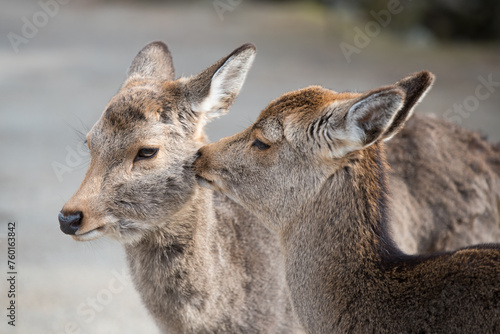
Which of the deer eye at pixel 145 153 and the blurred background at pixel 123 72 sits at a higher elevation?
the deer eye at pixel 145 153

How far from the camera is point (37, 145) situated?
522 inches

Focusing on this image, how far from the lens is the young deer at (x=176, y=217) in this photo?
16.7 feet

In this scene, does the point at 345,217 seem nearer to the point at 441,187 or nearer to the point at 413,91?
the point at 413,91

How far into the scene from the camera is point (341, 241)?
14.8 ft

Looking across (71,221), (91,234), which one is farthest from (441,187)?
(71,221)

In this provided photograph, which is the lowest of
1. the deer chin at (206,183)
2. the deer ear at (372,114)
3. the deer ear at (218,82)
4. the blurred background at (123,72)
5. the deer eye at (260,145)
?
the blurred background at (123,72)

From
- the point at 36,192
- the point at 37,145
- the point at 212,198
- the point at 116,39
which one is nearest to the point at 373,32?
the point at 116,39

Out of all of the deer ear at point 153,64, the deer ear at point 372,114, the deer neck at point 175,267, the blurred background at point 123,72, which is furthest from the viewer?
the blurred background at point 123,72

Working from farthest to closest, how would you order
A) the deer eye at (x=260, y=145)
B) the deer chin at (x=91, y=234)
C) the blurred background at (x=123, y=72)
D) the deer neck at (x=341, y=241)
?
the blurred background at (x=123, y=72)
the deer chin at (x=91, y=234)
the deer eye at (x=260, y=145)
the deer neck at (x=341, y=241)

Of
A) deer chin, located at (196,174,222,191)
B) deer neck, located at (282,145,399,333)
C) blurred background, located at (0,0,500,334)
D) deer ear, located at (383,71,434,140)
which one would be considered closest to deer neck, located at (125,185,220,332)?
deer chin, located at (196,174,222,191)

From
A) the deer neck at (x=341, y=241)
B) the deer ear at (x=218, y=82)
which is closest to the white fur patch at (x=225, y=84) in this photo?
the deer ear at (x=218, y=82)

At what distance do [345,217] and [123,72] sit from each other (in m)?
14.4

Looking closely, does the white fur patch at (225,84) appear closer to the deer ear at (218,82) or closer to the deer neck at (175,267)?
the deer ear at (218,82)

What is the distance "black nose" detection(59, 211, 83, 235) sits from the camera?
16.0 ft
